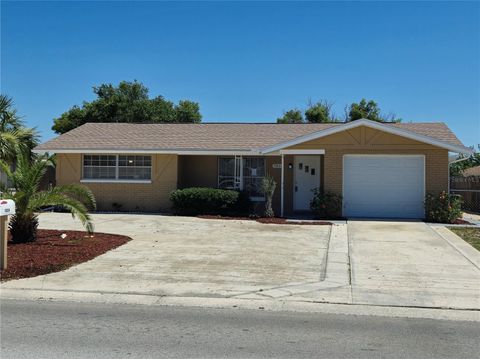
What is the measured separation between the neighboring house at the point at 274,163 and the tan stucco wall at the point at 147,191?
4 cm

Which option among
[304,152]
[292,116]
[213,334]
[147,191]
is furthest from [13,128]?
[292,116]

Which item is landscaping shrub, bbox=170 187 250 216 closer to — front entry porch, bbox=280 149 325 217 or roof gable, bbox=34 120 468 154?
roof gable, bbox=34 120 468 154

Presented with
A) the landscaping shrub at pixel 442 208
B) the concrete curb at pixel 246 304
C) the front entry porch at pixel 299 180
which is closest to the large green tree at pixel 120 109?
the front entry porch at pixel 299 180

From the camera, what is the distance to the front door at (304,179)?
69.4ft

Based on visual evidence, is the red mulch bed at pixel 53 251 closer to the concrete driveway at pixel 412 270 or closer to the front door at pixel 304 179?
the concrete driveway at pixel 412 270

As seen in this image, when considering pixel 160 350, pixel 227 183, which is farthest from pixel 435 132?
pixel 160 350

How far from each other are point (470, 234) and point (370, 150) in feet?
16.5

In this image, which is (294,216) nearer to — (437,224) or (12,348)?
(437,224)

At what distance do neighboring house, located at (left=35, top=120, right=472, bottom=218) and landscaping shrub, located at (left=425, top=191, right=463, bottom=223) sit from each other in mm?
581

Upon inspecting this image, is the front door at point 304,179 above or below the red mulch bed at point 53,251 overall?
above

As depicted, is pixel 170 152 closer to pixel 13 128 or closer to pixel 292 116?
pixel 13 128

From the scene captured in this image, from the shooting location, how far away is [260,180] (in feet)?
70.2

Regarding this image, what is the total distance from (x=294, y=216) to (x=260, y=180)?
2.58 meters

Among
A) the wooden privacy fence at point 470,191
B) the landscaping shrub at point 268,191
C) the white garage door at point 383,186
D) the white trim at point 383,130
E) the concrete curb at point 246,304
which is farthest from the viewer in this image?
the wooden privacy fence at point 470,191
